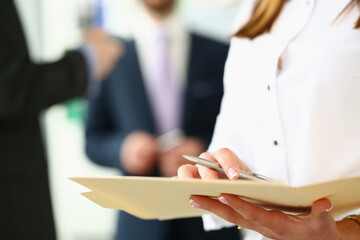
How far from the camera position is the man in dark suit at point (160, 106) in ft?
6.01

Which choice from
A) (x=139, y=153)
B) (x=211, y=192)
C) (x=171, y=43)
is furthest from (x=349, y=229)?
(x=171, y=43)

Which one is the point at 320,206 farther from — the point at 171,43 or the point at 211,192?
the point at 171,43

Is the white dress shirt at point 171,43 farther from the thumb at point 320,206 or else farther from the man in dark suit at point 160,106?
the thumb at point 320,206

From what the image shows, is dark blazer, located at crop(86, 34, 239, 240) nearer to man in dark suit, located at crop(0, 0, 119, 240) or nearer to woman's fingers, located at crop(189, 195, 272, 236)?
man in dark suit, located at crop(0, 0, 119, 240)

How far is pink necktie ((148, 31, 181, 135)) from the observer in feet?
6.32

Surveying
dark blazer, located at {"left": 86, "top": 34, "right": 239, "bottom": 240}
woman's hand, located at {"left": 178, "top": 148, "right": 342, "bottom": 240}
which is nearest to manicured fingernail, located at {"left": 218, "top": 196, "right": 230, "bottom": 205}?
woman's hand, located at {"left": 178, "top": 148, "right": 342, "bottom": 240}

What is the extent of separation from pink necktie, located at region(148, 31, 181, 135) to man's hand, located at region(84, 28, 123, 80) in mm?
210

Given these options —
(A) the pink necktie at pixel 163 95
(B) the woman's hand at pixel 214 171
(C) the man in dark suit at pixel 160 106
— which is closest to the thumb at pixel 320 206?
(B) the woman's hand at pixel 214 171

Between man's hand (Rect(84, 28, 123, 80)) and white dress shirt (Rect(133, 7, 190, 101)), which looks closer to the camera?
man's hand (Rect(84, 28, 123, 80))

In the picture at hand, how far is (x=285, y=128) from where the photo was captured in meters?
0.82

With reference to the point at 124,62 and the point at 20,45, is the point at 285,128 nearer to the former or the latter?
the point at 20,45

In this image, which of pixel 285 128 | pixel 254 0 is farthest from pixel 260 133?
pixel 254 0

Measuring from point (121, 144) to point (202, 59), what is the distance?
464 millimetres

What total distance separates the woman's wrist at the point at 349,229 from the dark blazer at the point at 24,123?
41.6 inches
